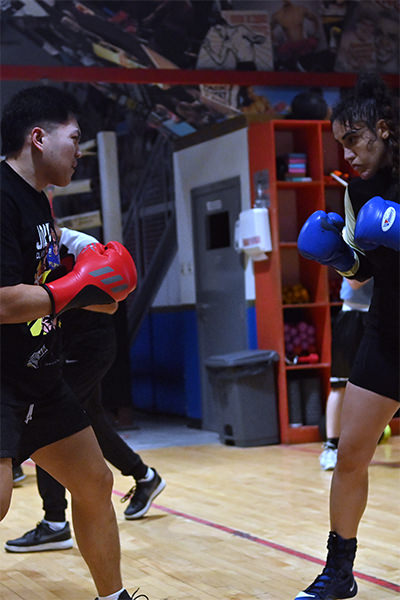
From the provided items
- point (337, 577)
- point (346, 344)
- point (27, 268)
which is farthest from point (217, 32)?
point (337, 577)

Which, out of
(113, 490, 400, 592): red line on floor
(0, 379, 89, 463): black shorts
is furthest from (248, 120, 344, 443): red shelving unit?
(0, 379, 89, 463): black shorts

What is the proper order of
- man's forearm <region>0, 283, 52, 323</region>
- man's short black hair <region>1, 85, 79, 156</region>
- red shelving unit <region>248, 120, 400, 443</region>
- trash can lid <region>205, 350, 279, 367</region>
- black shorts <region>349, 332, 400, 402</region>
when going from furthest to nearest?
red shelving unit <region>248, 120, 400, 443</region>
trash can lid <region>205, 350, 279, 367</region>
black shorts <region>349, 332, 400, 402</region>
man's short black hair <region>1, 85, 79, 156</region>
man's forearm <region>0, 283, 52, 323</region>

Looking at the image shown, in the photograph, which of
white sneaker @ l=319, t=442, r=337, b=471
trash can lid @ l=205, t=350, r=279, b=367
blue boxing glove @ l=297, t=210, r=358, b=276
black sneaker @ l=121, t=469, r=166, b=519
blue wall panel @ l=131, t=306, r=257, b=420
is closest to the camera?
blue boxing glove @ l=297, t=210, r=358, b=276

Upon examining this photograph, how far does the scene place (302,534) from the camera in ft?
13.3

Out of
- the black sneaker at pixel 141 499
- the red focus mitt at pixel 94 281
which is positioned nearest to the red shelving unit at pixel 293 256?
the black sneaker at pixel 141 499

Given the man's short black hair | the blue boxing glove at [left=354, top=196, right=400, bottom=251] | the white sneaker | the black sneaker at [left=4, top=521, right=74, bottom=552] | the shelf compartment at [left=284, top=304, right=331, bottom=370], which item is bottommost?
the white sneaker

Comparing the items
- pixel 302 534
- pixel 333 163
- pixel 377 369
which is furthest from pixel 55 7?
pixel 377 369

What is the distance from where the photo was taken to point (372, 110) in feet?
9.32

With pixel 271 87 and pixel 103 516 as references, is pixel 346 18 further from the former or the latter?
pixel 103 516

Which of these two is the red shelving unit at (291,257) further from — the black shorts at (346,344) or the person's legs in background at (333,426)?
the person's legs in background at (333,426)

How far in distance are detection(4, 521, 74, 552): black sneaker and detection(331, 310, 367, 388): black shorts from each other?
96.2 inches

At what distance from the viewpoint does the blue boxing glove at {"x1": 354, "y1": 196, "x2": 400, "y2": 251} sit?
2.58m

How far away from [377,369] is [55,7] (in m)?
5.27

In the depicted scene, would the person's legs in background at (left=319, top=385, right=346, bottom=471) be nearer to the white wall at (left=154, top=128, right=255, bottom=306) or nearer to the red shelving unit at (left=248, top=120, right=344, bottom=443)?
the red shelving unit at (left=248, top=120, right=344, bottom=443)
